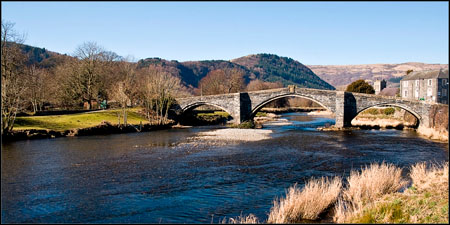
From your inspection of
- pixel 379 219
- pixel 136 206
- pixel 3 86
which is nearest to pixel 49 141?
pixel 3 86

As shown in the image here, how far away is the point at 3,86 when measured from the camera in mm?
37000

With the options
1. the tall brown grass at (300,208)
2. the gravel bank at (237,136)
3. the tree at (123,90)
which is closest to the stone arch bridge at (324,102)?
the tree at (123,90)

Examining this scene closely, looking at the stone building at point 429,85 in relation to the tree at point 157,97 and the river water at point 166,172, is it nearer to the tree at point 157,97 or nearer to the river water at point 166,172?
the river water at point 166,172

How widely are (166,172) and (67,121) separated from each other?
29286mm

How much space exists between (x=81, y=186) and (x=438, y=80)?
67.0 m

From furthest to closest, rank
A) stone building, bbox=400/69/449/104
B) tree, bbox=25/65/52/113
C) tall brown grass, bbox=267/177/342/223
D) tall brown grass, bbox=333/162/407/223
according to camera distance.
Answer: stone building, bbox=400/69/449/104
tree, bbox=25/65/52/113
tall brown grass, bbox=333/162/407/223
tall brown grass, bbox=267/177/342/223

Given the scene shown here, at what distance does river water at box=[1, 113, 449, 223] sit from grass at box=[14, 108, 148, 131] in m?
5.55

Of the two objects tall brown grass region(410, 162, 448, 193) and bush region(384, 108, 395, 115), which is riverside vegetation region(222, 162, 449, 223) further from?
bush region(384, 108, 395, 115)

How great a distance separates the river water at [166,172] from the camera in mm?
16047

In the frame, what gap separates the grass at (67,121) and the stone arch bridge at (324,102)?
14.2 meters

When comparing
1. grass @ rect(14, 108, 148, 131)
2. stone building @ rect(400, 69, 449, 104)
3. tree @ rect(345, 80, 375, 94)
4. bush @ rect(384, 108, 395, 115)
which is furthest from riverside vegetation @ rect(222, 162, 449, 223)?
tree @ rect(345, 80, 375, 94)

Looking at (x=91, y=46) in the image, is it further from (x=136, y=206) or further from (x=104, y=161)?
(x=136, y=206)

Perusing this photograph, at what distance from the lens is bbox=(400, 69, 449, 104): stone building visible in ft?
219

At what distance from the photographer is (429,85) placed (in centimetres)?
6894
